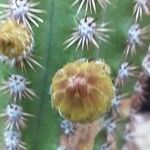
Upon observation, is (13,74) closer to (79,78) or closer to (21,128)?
(21,128)

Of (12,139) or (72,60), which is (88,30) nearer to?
(72,60)

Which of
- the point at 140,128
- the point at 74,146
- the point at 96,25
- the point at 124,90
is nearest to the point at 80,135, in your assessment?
the point at 74,146

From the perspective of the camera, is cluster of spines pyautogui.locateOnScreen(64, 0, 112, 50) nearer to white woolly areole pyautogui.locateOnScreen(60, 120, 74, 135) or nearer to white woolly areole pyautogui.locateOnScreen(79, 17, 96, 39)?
white woolly areole pyautogui.locateOnScreen(79, 17, 96, 39)

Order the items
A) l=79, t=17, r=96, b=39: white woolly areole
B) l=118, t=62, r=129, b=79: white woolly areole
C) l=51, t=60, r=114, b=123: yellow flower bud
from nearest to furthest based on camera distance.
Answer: l=51, t=60, r=114, b=123: yellow flower bud, l=79, t=17, r=96, b=39: white woolly areole, l=118, t=62, r=129, b=79: white woolly areole

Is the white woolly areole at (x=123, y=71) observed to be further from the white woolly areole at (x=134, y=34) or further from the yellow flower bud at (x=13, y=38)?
the yellow flower bud at (x=13, y=38)

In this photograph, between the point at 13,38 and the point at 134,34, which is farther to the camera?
the point at 134,34

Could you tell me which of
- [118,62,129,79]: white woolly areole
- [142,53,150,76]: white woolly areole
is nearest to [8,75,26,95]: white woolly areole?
[118,62,129,79]: white woolly areole

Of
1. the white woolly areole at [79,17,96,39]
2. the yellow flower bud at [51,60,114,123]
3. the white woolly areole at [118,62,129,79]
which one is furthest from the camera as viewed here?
the white woolly areole at [118,62,129,79]

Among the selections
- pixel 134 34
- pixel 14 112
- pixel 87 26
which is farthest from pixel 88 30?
pixel 14 112
